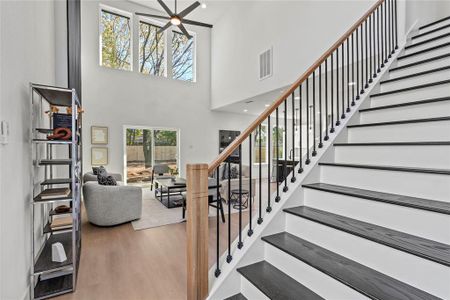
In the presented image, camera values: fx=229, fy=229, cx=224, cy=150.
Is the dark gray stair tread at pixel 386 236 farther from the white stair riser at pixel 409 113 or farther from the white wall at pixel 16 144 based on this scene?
the white wall at pixel 16 144

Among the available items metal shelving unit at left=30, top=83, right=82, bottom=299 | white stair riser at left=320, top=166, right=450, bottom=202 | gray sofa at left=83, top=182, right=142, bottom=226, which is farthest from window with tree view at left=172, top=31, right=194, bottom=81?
white stair riser at left=320, top=166, right=450, bottom=202

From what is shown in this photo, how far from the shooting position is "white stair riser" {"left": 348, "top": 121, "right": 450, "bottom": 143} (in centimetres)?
187

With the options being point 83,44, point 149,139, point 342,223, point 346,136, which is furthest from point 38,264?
point 83,44

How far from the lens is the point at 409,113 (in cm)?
220

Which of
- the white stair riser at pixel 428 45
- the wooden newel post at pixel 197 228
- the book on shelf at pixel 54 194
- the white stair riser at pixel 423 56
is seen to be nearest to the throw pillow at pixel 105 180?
the book on shelf at pixel 54 194

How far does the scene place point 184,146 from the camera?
8.25 m

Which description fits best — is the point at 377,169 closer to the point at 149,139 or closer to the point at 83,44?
the point at 149,139

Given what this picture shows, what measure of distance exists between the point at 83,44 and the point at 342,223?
303 inches

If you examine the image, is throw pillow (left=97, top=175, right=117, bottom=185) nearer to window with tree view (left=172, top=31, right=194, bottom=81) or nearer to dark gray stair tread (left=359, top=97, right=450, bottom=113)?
dark gray stair tread (left=359, top=97, right=450, bottom=113)

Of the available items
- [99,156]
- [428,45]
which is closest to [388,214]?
[428,45]

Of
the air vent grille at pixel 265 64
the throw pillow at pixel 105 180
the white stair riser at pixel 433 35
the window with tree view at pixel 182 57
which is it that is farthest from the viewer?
the window with tree view at pixel 182 57

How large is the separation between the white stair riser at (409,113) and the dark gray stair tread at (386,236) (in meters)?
1.26

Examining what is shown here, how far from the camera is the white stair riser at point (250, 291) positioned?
5.02ft

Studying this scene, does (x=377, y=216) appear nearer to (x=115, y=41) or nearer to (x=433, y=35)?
(x=433, y=35)
